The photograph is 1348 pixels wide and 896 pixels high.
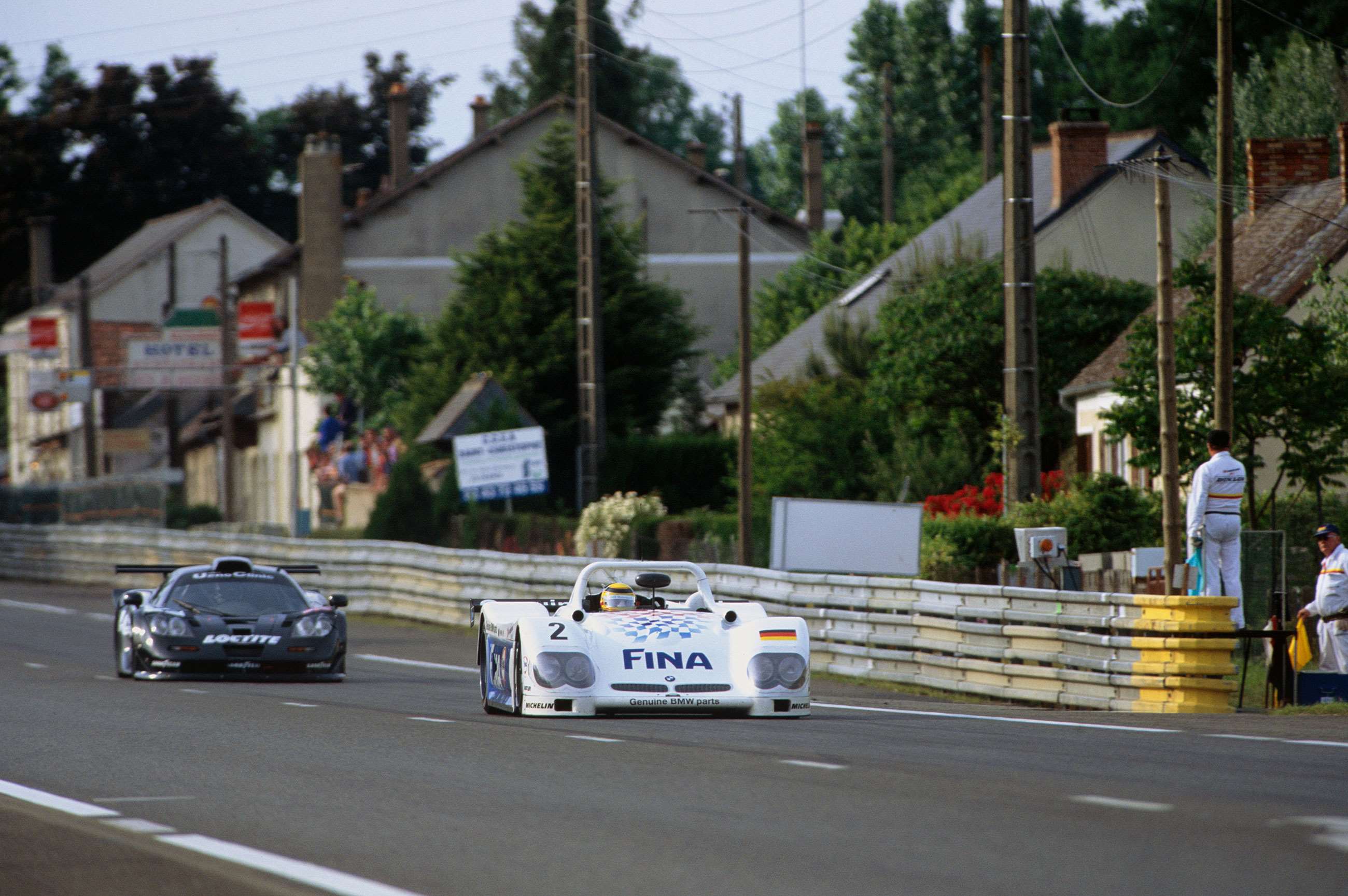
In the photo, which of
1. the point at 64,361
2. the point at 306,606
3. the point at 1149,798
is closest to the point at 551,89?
the point at 64,361

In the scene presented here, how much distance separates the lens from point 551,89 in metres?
90.1

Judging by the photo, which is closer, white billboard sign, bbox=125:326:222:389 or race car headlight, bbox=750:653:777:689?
race car headlight, bbox=750:653:777:689

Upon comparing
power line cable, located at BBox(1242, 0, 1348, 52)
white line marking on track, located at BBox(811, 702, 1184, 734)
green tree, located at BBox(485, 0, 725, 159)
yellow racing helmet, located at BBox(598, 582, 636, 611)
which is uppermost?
green tree, located at BBox(485, 0, 725, 159)

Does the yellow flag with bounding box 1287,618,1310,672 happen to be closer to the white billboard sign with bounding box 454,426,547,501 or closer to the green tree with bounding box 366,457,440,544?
the white billboard sign with bounding box 454,426,547,501

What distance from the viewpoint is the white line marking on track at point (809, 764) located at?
1083cm

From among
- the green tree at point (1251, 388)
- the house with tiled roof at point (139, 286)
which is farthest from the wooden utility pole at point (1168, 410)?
the house with tiled roof at point (139, 286)

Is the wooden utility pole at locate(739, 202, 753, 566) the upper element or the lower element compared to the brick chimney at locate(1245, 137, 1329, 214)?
lower

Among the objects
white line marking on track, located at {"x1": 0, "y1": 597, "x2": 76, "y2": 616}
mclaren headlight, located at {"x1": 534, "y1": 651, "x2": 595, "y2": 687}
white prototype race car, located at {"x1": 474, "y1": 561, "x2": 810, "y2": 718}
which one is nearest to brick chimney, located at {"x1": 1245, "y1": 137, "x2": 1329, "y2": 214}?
white line marking on track, located at {"x1": 0, "y1": 597, "x2": 76, "y2": 616}

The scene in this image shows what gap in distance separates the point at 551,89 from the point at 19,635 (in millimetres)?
63443

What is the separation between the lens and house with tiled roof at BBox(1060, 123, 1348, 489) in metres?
33.7

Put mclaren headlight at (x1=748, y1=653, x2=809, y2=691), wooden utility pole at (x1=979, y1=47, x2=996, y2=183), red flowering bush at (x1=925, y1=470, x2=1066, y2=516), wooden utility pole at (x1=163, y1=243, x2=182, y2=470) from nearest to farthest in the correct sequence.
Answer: mclaren headlight at (x1=748, y1=653, x2=809, y2=691), red flowering bush at (x1=925, y1=470, x2=1066, y2=516), wooden utility pole at (x1=979, y1=47, x2=996, y2=183), wooden utility pole at (x1=163, y1=243, x2=182, y2=470)

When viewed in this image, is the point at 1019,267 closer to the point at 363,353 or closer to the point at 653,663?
the point at 653,663

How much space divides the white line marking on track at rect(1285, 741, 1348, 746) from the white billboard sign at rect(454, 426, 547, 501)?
23708 mm

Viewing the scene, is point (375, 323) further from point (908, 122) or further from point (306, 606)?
point (306, 606)
